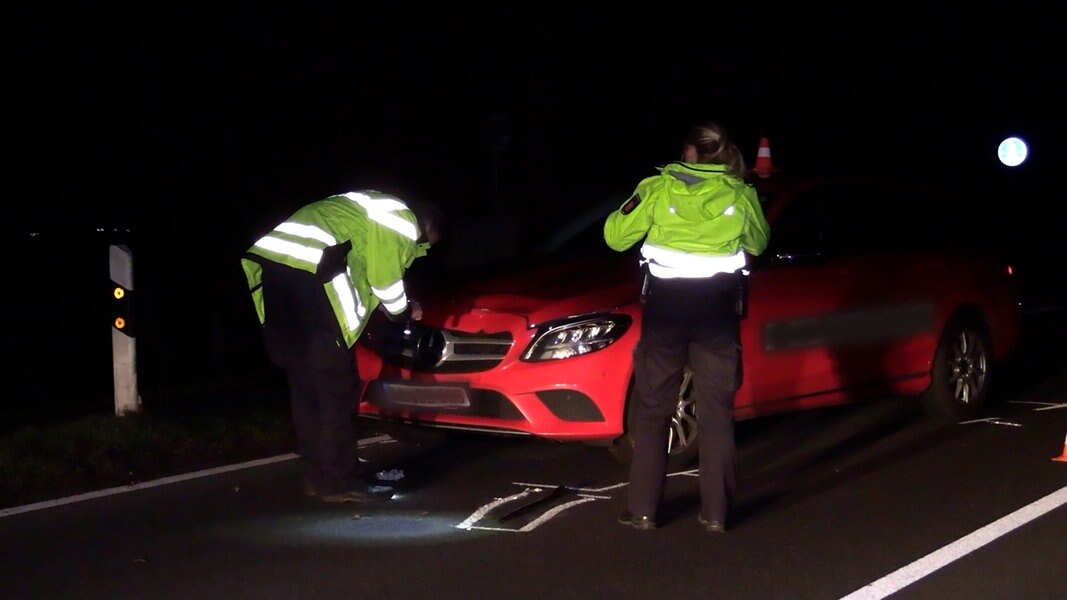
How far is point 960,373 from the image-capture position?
9.73 meters

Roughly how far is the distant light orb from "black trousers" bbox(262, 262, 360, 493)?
1341 cm

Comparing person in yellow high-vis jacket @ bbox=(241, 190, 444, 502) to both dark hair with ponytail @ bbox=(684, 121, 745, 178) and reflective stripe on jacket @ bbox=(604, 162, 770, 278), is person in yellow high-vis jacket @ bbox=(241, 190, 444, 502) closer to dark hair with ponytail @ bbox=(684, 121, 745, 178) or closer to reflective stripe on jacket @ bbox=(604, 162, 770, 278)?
reflective stripe on jacket @ bbox=(604, 162, 770, 278)

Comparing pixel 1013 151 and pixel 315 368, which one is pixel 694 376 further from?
pixel 1013 151

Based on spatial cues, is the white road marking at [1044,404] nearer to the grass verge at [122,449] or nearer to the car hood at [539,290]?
the car hood at [539,290]

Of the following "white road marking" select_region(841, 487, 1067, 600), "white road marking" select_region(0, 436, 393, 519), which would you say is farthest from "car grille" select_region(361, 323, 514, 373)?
"white road marking" select_region(841, 487, 1067, 600)

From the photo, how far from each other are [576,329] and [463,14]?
1171 cm

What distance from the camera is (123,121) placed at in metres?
15.2

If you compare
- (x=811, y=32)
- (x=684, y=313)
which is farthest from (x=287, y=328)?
(x=811, y=32)

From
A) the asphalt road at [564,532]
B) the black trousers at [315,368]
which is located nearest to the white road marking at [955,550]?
the asphalt road at [564,532]

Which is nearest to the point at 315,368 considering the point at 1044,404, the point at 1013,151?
the point at 1044,404

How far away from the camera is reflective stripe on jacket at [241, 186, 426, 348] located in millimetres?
7039

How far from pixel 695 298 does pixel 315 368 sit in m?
1.84

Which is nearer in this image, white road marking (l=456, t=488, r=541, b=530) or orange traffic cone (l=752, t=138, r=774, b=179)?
white road marking (l=456, t=488, r=541, b=530)

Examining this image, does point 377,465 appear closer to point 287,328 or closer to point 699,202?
point 287,328
